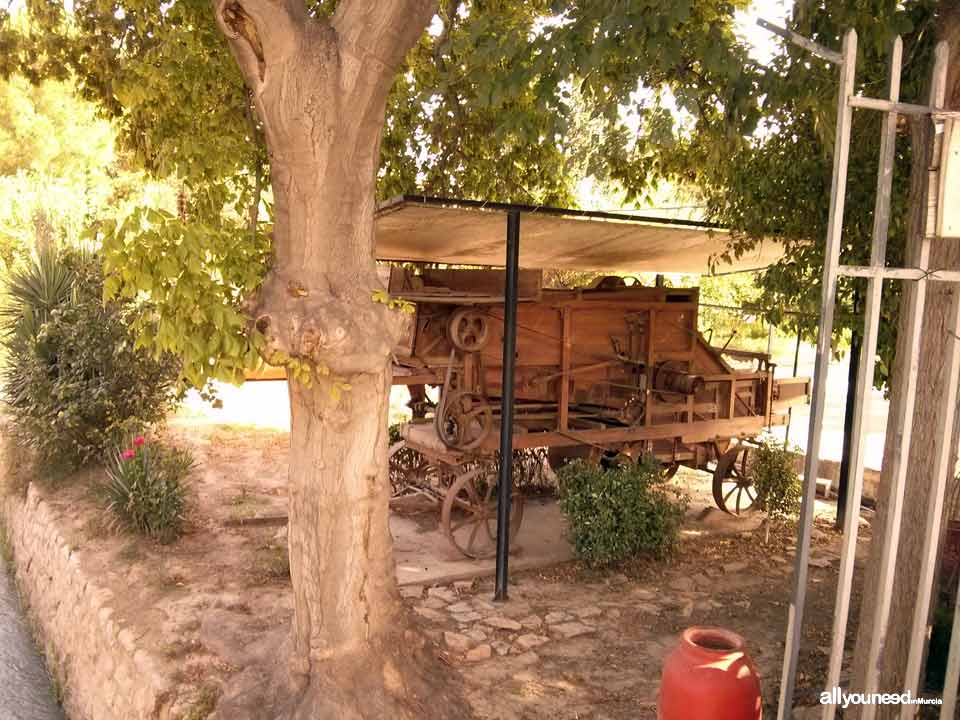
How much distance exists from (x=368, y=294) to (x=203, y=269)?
878mm

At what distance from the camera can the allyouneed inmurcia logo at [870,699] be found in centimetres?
329

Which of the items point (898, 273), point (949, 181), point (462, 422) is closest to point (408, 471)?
point (462, 422)

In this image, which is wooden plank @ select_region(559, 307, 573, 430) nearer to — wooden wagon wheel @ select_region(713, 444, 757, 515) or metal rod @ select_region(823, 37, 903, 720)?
wooden wagon wheel @ select_region(713, 444, 757, 515)

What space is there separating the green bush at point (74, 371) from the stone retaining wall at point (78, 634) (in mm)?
843

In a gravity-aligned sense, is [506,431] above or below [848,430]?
above

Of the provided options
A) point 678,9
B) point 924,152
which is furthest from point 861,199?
point 678,9

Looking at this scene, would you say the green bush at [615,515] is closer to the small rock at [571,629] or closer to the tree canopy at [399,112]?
the small rock at [571,629]

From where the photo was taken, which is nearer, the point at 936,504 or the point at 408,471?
the point at 936,504

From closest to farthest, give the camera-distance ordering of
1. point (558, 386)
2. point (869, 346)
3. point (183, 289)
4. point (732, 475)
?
Result: point (869, 346)
point (183, 289)
point (558, 386)
point (732, 475)

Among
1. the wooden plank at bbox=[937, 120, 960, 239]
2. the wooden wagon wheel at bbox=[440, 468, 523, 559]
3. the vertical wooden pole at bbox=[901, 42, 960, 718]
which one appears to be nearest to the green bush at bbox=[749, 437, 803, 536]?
the wooden wagon wheel at bbox=[440, 468, 523, 559]

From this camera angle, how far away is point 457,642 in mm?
5535

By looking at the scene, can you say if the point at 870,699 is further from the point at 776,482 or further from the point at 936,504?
the point at 776,482

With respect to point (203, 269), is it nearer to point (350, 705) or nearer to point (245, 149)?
point (245, 149)

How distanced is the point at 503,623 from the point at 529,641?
34 centimetres
